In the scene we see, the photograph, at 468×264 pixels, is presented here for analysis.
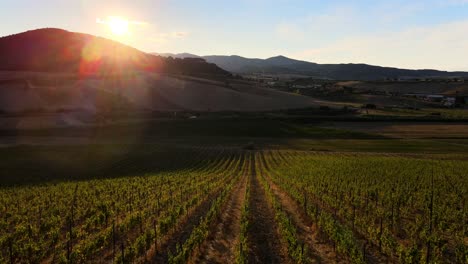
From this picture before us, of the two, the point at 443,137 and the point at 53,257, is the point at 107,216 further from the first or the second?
the point at 443,137

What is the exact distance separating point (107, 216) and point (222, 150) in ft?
169

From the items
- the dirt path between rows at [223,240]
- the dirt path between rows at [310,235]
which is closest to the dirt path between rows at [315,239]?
the dirt path between rows at [310,235]

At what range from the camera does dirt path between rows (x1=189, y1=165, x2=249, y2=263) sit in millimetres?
18994

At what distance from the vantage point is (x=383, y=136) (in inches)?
3637

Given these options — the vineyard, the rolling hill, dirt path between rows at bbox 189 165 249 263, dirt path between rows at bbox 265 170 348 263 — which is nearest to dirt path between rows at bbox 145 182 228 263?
the vineyard

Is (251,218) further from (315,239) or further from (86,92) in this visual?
(86,92)

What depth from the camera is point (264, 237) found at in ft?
72.7

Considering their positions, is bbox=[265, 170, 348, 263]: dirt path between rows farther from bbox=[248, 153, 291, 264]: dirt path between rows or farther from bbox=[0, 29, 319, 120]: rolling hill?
bbox=[0, 29, 319, 120]: rolling hill

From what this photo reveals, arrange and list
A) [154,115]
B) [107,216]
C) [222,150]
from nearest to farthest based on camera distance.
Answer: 1. [107,216]
2. [222,150]
3. [154,115]

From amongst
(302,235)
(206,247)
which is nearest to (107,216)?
(206,247)

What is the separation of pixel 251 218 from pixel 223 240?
16.0 feet

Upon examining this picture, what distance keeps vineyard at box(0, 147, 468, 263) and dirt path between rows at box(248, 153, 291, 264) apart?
65 millimetres

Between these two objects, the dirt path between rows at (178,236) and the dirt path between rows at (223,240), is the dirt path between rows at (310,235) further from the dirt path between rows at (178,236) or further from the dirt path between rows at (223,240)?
the dirt path between rows at (178,236)

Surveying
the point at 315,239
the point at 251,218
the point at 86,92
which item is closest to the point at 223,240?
the point at 251,218
